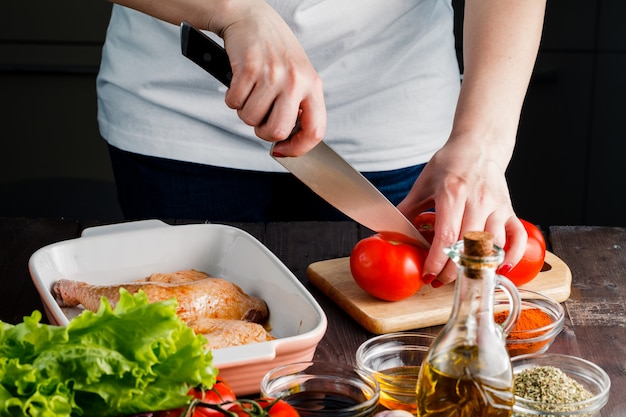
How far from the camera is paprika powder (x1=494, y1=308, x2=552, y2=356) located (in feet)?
3.66

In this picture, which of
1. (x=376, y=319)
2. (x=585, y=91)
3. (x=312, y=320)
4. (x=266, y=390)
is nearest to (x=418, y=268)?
(x=376, y=319)

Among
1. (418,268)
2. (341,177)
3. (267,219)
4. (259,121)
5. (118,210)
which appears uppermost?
(259,121)

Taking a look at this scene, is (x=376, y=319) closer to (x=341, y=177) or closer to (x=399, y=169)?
(x=341, y=177)

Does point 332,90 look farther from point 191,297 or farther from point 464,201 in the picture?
point 191,297

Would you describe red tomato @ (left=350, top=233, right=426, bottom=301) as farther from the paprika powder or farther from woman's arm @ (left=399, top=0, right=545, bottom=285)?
the paprika powder

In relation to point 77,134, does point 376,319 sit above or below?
above

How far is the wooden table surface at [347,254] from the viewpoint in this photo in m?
1.17

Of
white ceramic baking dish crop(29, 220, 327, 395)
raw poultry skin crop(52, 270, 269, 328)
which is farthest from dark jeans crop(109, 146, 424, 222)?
raw poultry skin crop(52, 270, 269, 328)

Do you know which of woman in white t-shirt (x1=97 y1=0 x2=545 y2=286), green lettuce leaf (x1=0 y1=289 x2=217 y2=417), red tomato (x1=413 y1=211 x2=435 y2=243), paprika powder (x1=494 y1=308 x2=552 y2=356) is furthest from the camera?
woman in white t-shirt (x1=97 y1=0 x2=545 y2=286)

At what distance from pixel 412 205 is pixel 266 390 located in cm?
54

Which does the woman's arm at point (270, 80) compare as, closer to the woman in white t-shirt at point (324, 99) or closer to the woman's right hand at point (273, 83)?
the woman's right hand at point (273, 83)

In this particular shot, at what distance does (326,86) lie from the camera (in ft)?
5.42

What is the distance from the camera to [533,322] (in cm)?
117

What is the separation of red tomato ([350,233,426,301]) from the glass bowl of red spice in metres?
0.12
